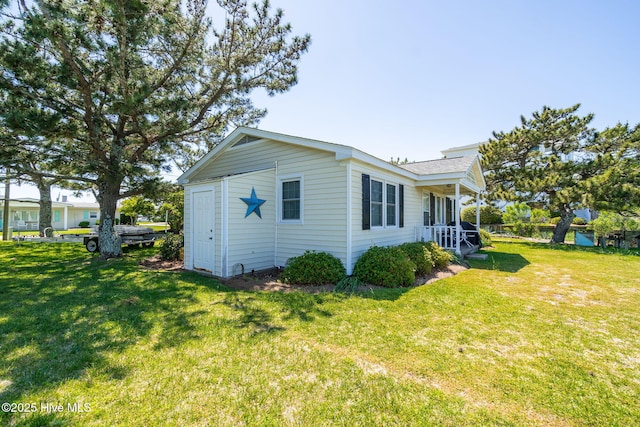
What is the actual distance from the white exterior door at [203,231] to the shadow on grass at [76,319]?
2.66 ft

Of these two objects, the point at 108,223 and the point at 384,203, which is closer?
the point at 384,203

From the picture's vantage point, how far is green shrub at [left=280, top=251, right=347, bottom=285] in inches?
261

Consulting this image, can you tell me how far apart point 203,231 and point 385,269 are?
5.00 m

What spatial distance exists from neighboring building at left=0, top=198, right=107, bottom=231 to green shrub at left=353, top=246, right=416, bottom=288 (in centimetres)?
3327

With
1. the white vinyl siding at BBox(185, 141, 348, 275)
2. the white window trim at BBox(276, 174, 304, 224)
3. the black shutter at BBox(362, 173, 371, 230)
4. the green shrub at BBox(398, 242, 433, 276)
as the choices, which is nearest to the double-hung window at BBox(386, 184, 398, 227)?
the green shrub at BBox(398, 242, 433, 276)

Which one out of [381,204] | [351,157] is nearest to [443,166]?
[381,204]

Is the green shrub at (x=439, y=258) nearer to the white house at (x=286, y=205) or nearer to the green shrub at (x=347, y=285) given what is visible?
the white house at (x=286, y=205)

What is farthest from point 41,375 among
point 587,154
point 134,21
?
point 587,154

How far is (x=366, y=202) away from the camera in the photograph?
301 inches

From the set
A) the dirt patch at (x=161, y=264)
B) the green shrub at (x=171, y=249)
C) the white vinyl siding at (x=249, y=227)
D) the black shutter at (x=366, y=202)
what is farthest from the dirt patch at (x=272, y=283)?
the green shrub at (x=171, y=249)

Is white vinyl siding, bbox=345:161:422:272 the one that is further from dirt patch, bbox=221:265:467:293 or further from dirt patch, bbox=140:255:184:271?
dirt patch, bbox=140:255:184:271

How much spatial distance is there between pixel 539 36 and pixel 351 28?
225 inches

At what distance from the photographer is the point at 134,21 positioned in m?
7.31

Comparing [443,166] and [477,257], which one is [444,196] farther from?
[477,257]
